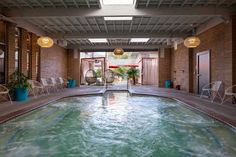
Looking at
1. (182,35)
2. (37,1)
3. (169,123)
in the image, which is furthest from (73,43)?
(169,123)

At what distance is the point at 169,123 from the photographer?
198 inches

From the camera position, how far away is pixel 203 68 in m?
9.85

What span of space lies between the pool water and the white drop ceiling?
10.4 ft

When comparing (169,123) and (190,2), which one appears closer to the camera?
(169,123)

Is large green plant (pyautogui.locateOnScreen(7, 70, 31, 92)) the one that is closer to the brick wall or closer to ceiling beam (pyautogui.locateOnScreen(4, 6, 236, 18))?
ceiling beam (pyautogui.locateOnScreen(4, 6, 236, 18))

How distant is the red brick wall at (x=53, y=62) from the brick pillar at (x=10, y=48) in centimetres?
292

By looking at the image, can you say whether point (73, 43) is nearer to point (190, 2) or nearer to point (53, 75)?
point (53, 75)

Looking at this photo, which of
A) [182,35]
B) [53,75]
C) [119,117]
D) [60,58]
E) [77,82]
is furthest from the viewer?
[77,82]

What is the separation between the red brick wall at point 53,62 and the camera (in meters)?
11.2

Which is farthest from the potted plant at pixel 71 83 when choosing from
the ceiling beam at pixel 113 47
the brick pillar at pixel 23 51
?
the brick pillar at pixel 23 51

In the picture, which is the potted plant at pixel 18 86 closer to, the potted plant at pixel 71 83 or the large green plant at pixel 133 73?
the potted plant at pixel 71 83

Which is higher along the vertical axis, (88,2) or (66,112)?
(88,2)

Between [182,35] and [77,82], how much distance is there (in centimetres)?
821

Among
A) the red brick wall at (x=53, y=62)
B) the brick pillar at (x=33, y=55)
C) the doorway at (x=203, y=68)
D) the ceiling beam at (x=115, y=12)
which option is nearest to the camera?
the ceiling beam at (x=115, y=12)
